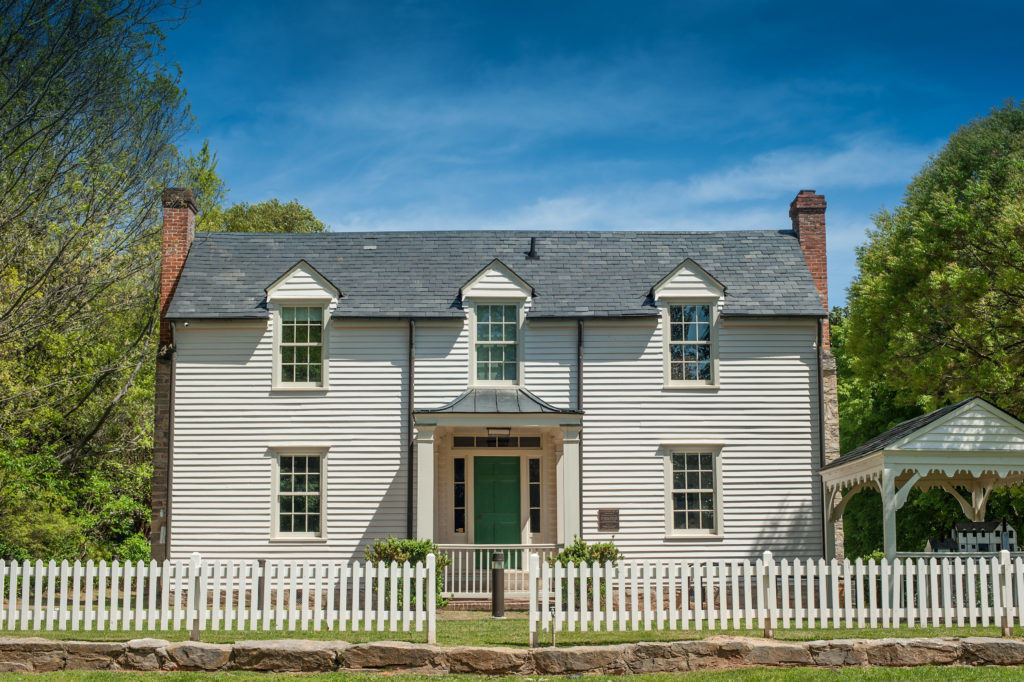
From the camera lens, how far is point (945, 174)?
3512cm

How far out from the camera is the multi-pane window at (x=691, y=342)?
22828mm

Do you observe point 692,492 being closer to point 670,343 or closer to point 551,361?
point 670,343

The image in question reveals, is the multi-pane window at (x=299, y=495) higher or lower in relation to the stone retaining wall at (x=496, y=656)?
higher

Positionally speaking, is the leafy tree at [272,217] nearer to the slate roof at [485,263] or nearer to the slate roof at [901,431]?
the slate roof at [485,263]

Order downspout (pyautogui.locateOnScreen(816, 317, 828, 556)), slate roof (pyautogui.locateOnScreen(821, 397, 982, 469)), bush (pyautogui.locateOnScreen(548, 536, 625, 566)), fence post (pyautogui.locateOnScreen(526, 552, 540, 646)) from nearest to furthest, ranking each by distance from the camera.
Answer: fence post (pyautogui.locateOnScreen(526, 552, 540, 646)) < slate roof (pyautogui.locateOnScreen(821, 397, 982, 469)) < bush (pyautogui.locateOnScreen(548, 536, 625, 566)) < downspout (pyautogui.locateOnScreen(816, 317, 828, 556))

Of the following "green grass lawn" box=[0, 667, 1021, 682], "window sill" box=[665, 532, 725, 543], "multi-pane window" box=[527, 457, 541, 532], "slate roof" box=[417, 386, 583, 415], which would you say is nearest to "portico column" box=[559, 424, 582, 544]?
"slate roof" box=[417, 386, 583, 415]

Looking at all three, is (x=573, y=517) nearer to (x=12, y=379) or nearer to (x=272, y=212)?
(x=12, y=379)

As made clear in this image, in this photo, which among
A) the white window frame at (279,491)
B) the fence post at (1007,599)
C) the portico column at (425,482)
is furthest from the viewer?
the white window frame at (279,491)

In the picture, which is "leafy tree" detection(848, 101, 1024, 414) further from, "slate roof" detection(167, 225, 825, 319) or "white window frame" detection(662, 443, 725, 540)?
"white window frame" detection(662, 443, 725, 540)

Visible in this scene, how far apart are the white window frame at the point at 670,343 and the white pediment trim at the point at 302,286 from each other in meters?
7.25

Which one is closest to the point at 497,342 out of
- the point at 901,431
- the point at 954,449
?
the point at 901,431

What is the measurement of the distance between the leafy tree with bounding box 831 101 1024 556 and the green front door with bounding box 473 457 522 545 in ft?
36.1

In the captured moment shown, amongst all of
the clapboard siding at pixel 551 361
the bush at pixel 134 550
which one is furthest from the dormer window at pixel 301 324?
the bush at pixel 134 550

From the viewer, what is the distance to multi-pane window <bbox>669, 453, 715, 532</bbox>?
22.2 metres
